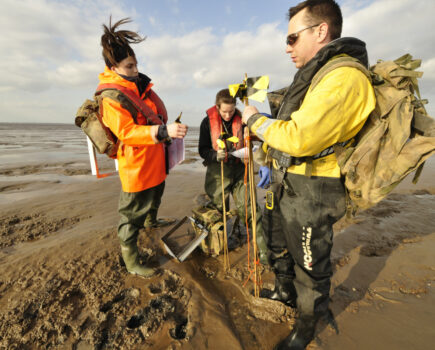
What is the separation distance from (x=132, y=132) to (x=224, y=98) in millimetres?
1782

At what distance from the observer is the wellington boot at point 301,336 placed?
2016mm

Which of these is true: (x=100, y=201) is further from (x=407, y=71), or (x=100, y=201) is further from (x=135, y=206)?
(x=407, y=71)

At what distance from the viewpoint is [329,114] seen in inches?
54.6

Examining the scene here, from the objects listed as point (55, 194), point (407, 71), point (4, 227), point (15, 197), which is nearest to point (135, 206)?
point (407, 71)

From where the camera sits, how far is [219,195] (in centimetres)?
395

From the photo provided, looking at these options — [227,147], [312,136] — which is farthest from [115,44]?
[312,136]

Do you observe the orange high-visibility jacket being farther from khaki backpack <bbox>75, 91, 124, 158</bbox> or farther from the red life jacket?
the red life jacket

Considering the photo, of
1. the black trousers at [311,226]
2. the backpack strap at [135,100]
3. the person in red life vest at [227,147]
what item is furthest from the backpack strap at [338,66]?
the person in red life vest at [227,147]

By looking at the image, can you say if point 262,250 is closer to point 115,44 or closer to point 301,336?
point 301,336

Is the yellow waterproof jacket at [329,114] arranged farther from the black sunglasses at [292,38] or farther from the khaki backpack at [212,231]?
the khaki backpack at [212,231]

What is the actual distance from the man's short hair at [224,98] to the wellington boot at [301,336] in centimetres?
Result: 309

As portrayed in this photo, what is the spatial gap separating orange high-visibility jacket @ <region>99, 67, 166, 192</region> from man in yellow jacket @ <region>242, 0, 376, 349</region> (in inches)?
49.4

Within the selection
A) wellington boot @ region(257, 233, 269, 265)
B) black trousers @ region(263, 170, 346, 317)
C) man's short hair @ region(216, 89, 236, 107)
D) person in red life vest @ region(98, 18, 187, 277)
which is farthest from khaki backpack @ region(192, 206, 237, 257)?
man's short hair @ region(216, 89, 236, 107)

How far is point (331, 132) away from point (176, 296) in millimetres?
2608
